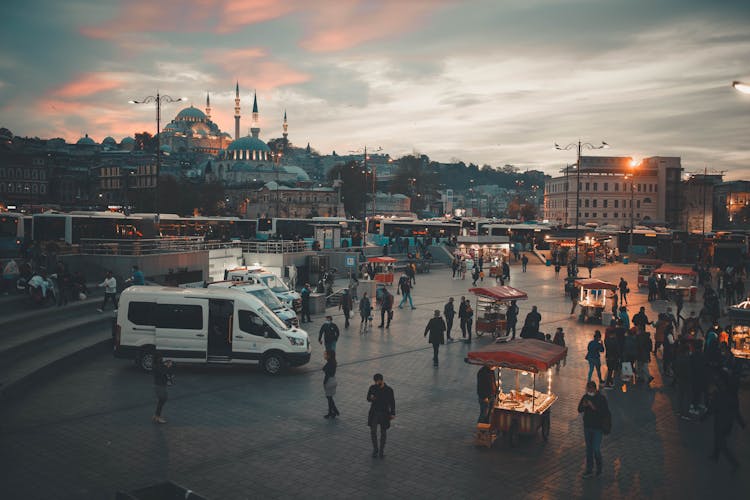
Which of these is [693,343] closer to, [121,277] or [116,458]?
[116,458]

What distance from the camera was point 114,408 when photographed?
11.1m

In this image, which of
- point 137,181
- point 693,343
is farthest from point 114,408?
point 137,181

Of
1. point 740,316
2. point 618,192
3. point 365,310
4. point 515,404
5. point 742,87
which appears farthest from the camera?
point 618,192

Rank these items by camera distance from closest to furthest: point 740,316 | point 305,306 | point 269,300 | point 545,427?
point 545,427, point 740,316, point 269,300, point 305,306

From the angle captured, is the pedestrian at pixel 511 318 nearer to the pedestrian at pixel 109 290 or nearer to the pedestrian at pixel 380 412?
the pedestrian at pixel 380 412

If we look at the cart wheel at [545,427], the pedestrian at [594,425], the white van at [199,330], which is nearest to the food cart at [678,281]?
the cart wheel at [545,427]

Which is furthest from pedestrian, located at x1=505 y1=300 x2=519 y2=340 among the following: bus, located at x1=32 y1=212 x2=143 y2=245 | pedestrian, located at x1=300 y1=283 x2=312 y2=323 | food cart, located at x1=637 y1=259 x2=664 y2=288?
bus, located at x1=32 y1=212 x2=143 y2=245

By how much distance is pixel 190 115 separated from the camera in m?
196

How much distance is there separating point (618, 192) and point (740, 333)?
8790 cm

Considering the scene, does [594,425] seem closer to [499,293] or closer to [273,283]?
[499,293]

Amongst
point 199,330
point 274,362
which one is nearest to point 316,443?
point 274,362

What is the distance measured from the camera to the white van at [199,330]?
13625 mm

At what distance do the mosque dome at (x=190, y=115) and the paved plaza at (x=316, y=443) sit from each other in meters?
195

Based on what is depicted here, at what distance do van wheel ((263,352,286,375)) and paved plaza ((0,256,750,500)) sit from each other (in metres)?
0.28
